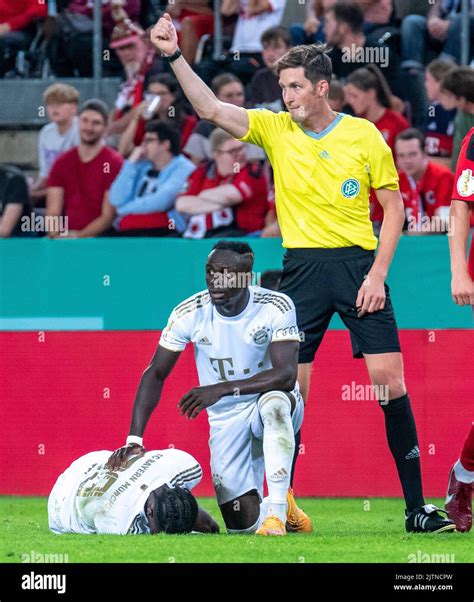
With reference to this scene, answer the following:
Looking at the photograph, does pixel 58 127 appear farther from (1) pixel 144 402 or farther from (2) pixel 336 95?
(1) pixel 144 402

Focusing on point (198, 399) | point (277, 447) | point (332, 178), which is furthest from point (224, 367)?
point (332, 178)

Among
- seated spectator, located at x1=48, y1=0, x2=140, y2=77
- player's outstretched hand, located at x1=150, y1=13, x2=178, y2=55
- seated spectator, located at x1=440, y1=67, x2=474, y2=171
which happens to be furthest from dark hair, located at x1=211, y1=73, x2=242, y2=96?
player's outstretched hand, located at x1=150, y1=13, x2=178, y2=55

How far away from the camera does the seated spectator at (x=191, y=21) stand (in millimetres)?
12680

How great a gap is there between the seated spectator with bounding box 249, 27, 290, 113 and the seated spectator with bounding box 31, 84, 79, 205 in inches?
57.4

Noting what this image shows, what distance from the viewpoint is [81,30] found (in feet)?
42.3

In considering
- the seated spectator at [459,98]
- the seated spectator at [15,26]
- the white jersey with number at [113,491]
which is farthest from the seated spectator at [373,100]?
the white jersey with number at [113,491]

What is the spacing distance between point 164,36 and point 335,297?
60.0 inches

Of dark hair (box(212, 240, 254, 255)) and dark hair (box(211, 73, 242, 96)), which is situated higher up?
dark hair (box(211, 73, 242, 96))

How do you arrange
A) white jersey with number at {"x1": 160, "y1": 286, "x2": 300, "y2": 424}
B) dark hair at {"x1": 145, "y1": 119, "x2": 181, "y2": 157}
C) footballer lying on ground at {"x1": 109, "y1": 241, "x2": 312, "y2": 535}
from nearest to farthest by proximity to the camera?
1. footballer lying on ground at {"x1": 109, "y1": 241, "x2": 312, "y2": 535}
2. white jersey with number at {"x1": 160, "y1": 286, "x2": 300, "y2": 424}
3. dark hair at {"x1": 145, "y1": 119, "x2": 181, "y2": 157}

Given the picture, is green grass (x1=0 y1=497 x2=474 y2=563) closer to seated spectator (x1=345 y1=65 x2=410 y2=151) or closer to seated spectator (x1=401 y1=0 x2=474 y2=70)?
seated spectator (x1=345 y1=65 x2=410 y2=151)

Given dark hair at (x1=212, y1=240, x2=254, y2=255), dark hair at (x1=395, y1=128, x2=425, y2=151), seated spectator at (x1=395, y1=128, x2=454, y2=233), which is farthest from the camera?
dark hair at (x1=395, y1=128, x2=425, y2=151)

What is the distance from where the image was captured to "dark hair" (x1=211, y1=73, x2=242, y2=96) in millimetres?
11531

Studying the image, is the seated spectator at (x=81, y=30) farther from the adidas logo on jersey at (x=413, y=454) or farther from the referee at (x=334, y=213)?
the adidas logo on jersey at (x=413, y=454)
